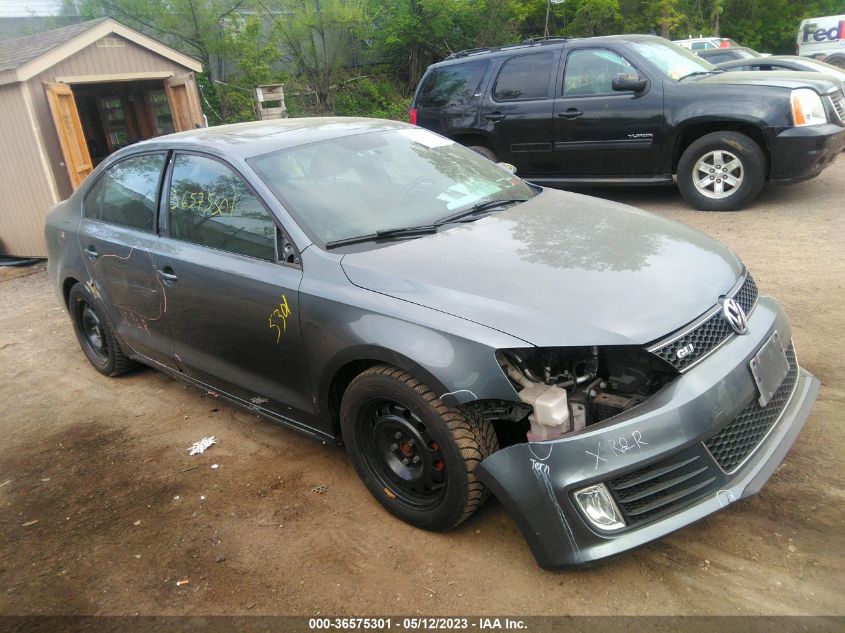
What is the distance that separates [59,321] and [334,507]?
4735mm

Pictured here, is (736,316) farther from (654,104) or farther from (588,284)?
(654,104)

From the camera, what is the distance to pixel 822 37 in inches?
798

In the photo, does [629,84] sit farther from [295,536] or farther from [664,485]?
[295,536]

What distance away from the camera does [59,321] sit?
673 centimetres

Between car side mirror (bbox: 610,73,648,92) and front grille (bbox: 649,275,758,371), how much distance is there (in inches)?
204

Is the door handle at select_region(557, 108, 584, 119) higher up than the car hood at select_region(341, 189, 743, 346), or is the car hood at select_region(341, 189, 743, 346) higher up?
the door handle at select_region(557, 108, 584, 119)

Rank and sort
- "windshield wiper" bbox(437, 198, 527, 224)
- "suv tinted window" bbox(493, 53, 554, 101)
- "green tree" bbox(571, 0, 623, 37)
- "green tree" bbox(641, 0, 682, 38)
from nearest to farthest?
"windshield wiper" bbox(437, 198, 527, 224), "suv tinted window" bbox(493, 53, 554, 101), "green tree" bbox(571, 0, 623, 37), "green tree" bbox(641, 0, 682, 38)

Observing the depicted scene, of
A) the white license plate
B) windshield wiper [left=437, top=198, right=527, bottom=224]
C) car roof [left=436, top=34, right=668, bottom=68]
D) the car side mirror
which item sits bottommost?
the white license plate

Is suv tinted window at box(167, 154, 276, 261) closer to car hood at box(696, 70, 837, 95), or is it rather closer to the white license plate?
the white license plate

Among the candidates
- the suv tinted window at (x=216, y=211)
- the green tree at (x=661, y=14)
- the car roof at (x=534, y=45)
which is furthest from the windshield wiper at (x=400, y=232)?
the green tree at (x=661, y=14)

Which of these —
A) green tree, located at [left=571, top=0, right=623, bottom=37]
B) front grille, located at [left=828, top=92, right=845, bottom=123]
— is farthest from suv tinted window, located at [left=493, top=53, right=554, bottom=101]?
green tree, located at [left=571, top=0, right=623, bottom=37]

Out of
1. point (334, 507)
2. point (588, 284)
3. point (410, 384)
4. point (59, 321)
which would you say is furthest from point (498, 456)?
point (59, 321)

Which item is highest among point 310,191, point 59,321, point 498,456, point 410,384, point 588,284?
point 310,191

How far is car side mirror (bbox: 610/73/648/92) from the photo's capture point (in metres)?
7.39
